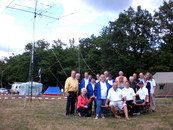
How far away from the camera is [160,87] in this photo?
62.2ft

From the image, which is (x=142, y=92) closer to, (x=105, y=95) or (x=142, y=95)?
(x=142, y=95)

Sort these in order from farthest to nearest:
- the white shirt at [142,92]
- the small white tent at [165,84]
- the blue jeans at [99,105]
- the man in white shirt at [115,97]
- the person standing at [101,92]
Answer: the small white tent at [165,84] < the white shirt at [142,92] < the person standing at [101,92] < the blue jeans at [99,105] < the man in white shirt at [115,97]

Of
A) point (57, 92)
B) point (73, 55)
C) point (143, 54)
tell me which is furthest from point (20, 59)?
point (143, 54)

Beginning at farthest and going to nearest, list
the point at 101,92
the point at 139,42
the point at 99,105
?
1. the point at 139,42
2. the point at 101,92
3. the point at 99,105

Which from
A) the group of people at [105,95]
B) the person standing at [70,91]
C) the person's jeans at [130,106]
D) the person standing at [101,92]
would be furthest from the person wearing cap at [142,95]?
the person standing at [70,91]

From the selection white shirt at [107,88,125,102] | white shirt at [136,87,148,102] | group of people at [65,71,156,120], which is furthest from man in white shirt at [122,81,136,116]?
white shirt at [136,87,148,102]

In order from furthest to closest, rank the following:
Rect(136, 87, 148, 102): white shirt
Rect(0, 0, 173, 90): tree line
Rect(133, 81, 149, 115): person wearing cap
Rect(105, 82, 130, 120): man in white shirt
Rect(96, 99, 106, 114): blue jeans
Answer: Rect(0, 0, 173, 90): tree line → Rect(136, 87, 148, 102): white shirt → Rect(133, 81, 149, 115): person wearing cap → Rect(96, 99, 106, 114): blue jeans → Rect(105, 82, 130, 120): man in white shirt

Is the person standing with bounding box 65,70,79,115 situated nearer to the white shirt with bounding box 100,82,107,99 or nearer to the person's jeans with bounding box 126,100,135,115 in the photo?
the white shirt with bounding box 100,82,107,99

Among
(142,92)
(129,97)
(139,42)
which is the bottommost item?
(129,97)

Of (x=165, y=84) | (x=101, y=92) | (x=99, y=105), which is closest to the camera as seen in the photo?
(x=99, y=105)

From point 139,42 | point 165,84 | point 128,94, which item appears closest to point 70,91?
point 128,94

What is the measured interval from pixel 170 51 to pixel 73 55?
20417 millimetres

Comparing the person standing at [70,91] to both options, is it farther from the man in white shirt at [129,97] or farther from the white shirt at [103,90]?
the man in white shirt at [129,97]

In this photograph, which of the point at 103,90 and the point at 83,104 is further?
the point at 83,104
